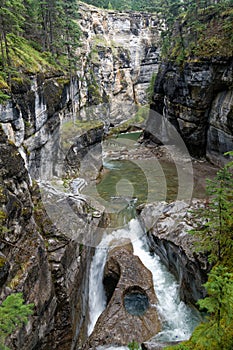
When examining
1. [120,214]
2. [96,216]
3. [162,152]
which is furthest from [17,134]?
[162,152]

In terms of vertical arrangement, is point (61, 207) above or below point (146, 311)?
above

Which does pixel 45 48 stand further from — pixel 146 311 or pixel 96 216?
pixel 146 311

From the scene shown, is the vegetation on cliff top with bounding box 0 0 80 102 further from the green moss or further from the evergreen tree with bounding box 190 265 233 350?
the evergreen tree with bounding box 190 265 233 350

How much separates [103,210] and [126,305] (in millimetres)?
7164

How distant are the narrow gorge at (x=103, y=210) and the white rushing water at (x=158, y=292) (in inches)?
2.3

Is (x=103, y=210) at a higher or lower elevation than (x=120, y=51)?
lower

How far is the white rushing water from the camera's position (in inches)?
491

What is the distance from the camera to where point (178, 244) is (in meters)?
14.3

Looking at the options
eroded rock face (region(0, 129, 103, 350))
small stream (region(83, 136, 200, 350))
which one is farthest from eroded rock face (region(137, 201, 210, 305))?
eroded rock face (region(0, 129, 103, 350))

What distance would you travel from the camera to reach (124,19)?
67.6 metres

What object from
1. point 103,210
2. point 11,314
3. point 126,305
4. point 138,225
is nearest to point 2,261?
point 11,314

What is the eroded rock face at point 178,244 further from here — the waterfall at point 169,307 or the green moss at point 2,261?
the green moss at point 2,261

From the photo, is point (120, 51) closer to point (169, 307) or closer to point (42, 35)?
point (42, 35)

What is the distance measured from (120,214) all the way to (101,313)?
26.8 ft
